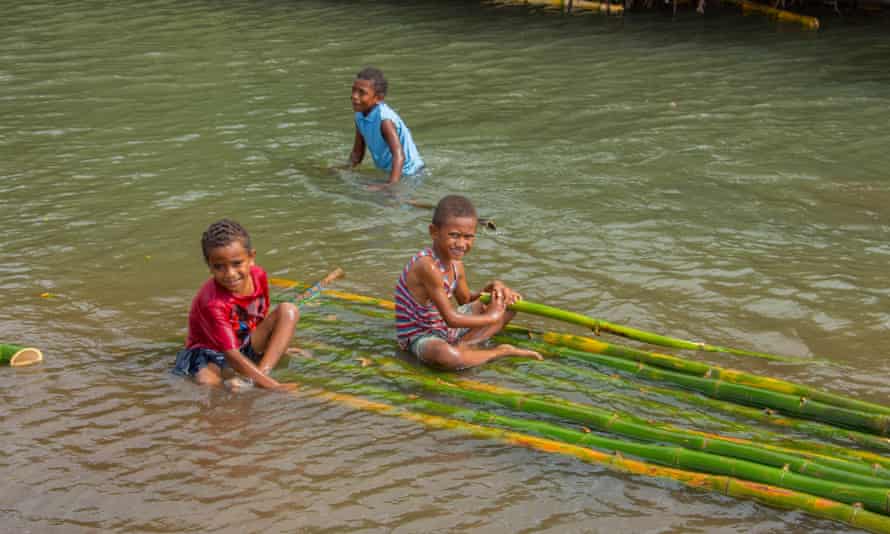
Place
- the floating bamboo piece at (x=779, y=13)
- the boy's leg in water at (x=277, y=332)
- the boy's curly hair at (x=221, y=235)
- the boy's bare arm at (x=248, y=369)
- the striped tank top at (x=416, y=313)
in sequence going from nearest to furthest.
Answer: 1. the boy's curly hair at (x=221, y=235)
2. the boy's bare arm at (x=248, y=369)
3. the boy's leg in water at (x=277, y=332)
4. the striped tank top at (x=416, y=313)
5. the floating bamboo piece at (x=779, y=13)

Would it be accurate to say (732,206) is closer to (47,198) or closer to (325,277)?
(325,277)

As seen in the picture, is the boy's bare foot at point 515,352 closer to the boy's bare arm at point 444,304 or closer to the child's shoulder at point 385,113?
the boy's bare arm at point 444,304

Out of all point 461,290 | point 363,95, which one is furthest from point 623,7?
point 461,290

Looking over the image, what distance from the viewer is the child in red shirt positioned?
13.8 feet

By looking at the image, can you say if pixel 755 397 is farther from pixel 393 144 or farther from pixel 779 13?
pixel 779 13

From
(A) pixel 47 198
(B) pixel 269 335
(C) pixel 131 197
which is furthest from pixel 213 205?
(B) pixel 269 335

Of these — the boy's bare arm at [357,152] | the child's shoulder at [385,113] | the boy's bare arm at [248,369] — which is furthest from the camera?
the boy's bare arm at [357,152]

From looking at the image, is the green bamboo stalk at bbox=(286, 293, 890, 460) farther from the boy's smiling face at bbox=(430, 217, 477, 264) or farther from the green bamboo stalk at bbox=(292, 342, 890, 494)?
the boy's smiling face at bbox=(430, 217, 477, 264)

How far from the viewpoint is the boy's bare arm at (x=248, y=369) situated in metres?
4.39

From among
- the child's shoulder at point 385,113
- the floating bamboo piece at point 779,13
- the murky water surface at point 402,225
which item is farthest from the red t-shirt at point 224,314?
the floating bamboo piece at point 779,13

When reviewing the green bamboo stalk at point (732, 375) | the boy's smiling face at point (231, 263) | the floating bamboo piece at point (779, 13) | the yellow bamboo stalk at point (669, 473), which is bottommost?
the yellow bamboo stalk at point (669, 473)

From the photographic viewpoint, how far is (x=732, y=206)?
6.82m

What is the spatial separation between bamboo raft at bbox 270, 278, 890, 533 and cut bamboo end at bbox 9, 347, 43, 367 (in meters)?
1.19

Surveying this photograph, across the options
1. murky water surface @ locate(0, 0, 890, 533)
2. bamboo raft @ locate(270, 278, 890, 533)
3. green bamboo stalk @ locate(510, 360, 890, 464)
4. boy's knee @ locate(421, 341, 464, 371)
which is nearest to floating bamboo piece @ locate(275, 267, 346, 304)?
murky water surface @ locate(0, 0, 890, 533)
